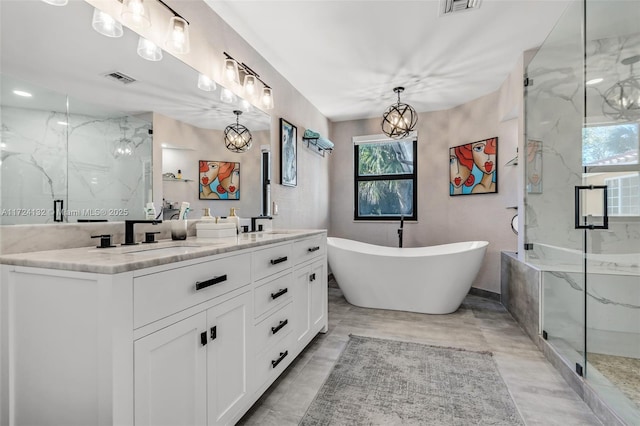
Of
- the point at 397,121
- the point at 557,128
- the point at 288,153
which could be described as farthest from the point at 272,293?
the point at 397,121

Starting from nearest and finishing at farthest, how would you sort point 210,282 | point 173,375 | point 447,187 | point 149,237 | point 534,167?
point 173,375 < point 210,282 < point 149,237 < point 534,167 < point 447,187

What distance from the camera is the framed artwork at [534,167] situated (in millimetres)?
2545

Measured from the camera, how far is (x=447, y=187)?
167 inches

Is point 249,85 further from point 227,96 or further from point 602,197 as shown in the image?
point 602,197

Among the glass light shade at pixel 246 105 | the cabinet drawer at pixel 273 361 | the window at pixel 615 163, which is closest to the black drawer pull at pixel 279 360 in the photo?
the cabinet drawer at pixel 273 361

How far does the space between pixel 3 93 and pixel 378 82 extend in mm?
3042

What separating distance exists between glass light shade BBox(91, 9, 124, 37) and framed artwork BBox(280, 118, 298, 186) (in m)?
A: 1.72

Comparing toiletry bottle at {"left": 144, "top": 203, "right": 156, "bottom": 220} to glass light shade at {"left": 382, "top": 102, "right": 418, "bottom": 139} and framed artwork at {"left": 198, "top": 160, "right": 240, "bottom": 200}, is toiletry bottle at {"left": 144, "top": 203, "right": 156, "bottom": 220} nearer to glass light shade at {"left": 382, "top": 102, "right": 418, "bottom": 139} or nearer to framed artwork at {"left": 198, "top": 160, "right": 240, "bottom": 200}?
framed artwork at {"left": 198, "top": 160, "right": 240, "bottom": 200}

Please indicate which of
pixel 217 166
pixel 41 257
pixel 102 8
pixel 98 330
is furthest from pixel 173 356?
pixel 102 8

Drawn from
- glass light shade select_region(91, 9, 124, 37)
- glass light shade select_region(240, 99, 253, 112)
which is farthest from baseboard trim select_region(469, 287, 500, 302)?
glass light shade select_region(91, 9, 124, 37)

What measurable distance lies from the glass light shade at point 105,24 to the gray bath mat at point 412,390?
2070mm

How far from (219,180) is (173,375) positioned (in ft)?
4.58

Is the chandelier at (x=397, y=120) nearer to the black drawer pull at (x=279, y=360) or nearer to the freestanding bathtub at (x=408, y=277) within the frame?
the freestanding bathtub at (x=408, y=277)

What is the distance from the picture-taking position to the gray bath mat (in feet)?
5.03
